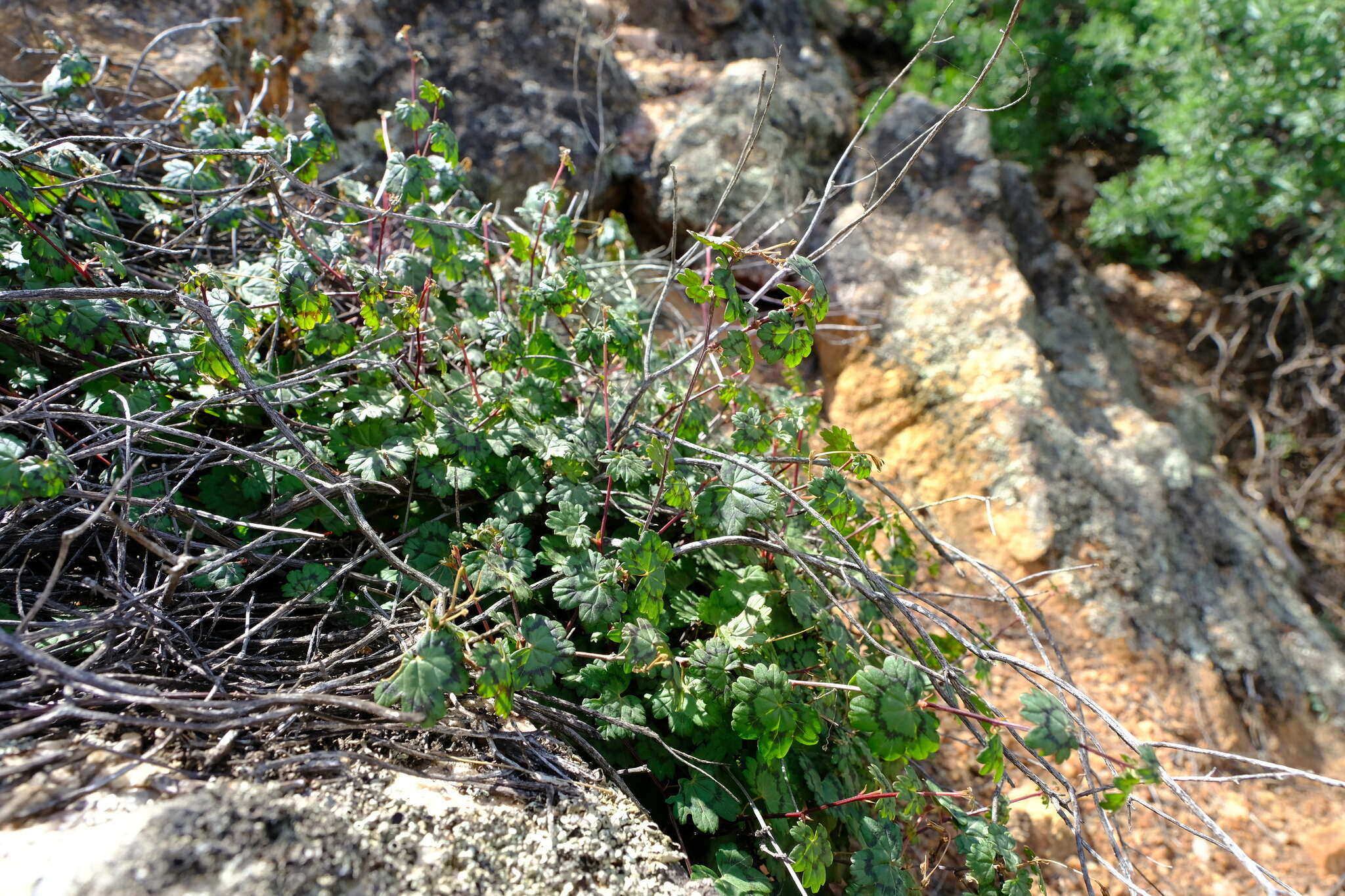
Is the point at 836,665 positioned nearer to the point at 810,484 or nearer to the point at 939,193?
the point at 810,484

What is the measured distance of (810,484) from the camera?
5.84ft

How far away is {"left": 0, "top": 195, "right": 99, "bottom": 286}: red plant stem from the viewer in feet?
5.51

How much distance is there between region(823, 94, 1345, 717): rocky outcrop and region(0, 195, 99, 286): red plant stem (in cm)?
255

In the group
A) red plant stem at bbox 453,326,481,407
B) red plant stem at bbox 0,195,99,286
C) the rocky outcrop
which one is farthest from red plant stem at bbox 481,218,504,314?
the rocky outcrop

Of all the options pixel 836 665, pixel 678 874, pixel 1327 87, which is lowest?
pixel 678 874

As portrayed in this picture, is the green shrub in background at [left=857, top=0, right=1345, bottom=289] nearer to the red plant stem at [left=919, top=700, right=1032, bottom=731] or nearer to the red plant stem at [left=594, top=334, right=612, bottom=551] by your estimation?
the red plant stem at [left=594, top=334, right=612, bottom=551]

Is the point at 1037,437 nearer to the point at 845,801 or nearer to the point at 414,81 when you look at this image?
the point at 845,801

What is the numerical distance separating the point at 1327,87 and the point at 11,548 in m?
5.35

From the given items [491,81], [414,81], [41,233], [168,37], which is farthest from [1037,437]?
[168,37]

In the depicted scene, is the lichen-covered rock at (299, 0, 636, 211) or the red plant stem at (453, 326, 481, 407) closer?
the red plant stem at (453, 326, 481, 407)

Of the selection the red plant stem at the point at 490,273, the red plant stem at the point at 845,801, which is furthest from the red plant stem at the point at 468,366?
the red plant stem at the point at 845,801

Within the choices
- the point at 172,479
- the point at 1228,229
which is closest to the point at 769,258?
the point at 172,479

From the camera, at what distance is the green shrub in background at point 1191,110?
Answer: 3821 millimetres

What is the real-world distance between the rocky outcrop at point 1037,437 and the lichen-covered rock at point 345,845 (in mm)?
2110
